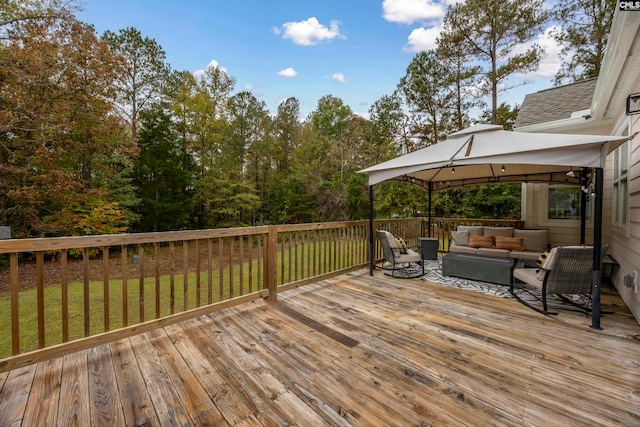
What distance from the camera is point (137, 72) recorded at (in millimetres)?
13062

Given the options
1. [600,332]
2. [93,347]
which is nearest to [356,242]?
[600,332]

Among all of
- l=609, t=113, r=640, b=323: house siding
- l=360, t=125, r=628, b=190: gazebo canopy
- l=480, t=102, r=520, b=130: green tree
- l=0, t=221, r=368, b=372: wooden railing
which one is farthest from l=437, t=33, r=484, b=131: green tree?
l=0, t=221, r=368, b=372: wooden railing

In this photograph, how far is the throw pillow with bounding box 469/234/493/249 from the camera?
5871 millimetres

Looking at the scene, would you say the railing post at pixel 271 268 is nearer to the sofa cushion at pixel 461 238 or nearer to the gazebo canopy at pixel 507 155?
the gazebo canopy at pixel 507 155

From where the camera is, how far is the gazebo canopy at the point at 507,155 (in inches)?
118

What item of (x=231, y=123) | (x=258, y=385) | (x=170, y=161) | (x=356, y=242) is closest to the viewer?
(x=258, y=385)

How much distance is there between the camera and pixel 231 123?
1659 centimetres

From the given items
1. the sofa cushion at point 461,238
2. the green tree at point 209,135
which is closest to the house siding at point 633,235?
the sofa cushion at point 461,238

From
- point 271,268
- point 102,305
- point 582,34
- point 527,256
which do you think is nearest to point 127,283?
point 102,305

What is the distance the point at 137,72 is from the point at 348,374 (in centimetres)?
1610

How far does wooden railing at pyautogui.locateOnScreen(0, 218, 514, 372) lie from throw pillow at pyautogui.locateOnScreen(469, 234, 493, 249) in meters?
1.28

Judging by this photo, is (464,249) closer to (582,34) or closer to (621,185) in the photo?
(621,185)

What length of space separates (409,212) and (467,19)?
861cm

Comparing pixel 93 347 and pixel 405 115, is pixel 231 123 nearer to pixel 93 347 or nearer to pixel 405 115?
pixel 405 115
